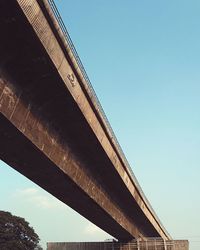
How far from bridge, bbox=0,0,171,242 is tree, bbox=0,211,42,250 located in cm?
5358

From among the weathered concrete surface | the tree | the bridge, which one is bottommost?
the bridge

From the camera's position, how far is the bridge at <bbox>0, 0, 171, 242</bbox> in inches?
518

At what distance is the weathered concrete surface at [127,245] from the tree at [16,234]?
112 feet

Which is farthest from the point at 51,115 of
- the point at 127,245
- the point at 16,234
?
the point at 16,234

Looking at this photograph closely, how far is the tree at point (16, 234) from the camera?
77.3m

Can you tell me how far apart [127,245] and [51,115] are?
28715 mm

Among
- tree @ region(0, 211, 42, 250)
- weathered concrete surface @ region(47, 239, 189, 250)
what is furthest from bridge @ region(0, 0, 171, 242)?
tree @ region(0, 211, 42, 250)

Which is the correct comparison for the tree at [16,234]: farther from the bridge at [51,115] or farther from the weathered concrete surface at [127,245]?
the bridge at [51,115]

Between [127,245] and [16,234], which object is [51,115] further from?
[16,234]

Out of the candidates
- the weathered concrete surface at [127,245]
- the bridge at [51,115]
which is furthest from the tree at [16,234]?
the bridge at [51,115]

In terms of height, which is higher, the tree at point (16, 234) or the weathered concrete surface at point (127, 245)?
the tree at point (16, 234)

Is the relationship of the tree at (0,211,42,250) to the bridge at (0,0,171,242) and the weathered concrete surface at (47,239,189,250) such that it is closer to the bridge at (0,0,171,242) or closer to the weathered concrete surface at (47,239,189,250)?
the weathered concrete surface at (47,239,189,250)

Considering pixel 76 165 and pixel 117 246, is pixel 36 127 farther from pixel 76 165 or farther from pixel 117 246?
pixel 117 246

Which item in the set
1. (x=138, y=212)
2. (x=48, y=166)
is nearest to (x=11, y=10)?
(x=48, y=166)
